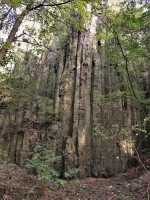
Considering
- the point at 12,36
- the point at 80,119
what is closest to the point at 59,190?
the point at 80,119

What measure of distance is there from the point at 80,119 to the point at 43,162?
10.2 feet

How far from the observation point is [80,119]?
33.4 ft

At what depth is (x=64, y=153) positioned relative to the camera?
8.91 meters

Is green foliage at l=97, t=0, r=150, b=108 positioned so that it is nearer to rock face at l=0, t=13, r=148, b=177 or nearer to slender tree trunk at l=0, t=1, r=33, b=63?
rock face at l=0, t=13, r=148, b=177

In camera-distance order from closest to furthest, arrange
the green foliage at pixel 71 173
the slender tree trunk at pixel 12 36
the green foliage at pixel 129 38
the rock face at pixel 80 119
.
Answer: the slender tree trunk at pixel 12 36 < the green foliage at pixel 129 38 < the green foliage at pixel 71 173 < the rock face at pixel 80 119

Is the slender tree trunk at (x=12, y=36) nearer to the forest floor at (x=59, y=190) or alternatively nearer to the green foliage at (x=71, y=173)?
the forest floor at (x=59, y=190)

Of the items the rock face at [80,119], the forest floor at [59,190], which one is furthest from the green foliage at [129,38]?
the forest floor at [59,190]

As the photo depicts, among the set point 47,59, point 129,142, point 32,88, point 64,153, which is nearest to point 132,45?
point 129,142

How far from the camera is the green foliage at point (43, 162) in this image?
7.31m

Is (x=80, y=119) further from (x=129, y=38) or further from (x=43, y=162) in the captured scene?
(x=129, y=38)

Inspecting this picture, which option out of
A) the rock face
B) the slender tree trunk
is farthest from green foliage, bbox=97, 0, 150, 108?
the slender tree trunk

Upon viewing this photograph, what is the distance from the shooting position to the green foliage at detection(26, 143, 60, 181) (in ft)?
24.0

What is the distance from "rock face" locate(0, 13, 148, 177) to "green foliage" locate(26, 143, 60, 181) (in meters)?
0.62

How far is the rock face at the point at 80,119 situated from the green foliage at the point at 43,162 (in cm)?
62
